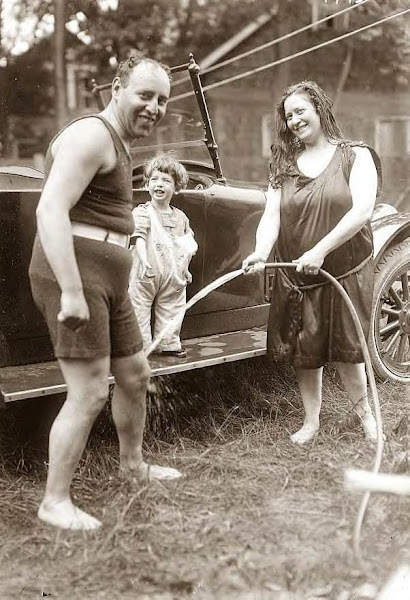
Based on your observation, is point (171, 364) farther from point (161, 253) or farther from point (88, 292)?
point (88, 292)

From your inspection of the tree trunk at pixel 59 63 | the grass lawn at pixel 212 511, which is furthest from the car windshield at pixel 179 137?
the tree trunk at pixel 59 63

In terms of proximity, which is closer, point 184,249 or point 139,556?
point 139,556

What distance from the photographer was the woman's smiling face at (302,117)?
2.95 meters

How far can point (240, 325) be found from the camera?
3852mm

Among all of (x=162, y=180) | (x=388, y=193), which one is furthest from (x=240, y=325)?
(x=388, y=193)

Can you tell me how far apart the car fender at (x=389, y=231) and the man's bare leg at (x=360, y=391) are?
0.86 meters

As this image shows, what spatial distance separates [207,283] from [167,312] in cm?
42

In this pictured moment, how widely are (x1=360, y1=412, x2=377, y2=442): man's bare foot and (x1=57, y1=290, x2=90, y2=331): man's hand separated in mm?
1531

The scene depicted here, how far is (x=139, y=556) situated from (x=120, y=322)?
2.46 ft

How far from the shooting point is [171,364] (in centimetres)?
304

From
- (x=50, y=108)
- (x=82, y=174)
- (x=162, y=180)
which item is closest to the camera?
(x=82, y=174)

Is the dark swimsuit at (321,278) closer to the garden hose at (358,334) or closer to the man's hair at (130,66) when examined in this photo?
the garden hose at (358,334)

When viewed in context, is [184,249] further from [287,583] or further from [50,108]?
[50,108]

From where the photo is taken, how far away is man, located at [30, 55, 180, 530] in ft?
6.91
